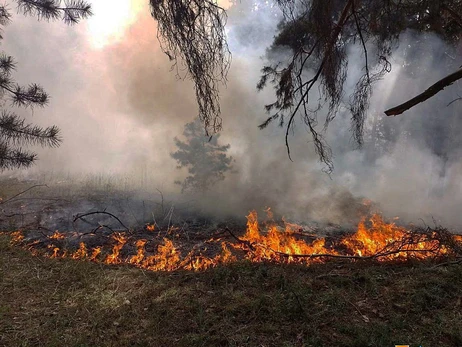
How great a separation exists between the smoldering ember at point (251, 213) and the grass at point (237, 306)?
0.02 meters

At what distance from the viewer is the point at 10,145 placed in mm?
5562

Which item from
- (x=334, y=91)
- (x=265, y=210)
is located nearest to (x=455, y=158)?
(x=265, y=210)

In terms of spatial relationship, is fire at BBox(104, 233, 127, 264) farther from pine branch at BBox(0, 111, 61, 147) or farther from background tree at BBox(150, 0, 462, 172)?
background tree at BBox(150, 0, 462, 172)

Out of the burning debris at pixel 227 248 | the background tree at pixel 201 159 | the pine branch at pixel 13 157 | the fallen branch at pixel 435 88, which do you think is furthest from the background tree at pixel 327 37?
the background tree at pixel 201 159

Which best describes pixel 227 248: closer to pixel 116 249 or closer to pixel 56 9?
pixel 116 249

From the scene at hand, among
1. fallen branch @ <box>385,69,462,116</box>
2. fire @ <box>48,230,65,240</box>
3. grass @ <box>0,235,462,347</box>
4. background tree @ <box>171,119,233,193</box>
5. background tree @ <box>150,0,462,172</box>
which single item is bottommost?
grass @ <box>0,235,462,347</box>

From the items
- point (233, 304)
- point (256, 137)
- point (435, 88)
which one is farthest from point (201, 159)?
point (435, 88)

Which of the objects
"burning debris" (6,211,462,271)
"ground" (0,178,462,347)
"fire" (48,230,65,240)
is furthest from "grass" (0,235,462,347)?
"fire" (48,230,65,240)

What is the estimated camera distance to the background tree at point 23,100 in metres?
5.37

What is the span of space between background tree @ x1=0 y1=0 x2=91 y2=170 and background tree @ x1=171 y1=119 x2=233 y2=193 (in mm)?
6448

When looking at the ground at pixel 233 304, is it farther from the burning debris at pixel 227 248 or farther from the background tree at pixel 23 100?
the background tree at pixel 23 100

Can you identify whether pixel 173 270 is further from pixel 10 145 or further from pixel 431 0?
pixel 431 0

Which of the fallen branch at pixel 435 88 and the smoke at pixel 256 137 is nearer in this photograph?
the fallen branch at pixel 435 88

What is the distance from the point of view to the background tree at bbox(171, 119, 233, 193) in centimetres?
1170
